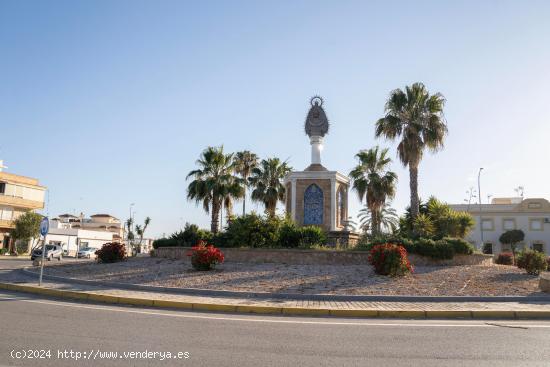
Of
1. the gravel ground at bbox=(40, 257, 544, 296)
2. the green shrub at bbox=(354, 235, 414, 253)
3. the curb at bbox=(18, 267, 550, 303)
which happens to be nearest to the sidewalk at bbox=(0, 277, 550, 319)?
the curb at bbox=(18, 267, 550, 303)

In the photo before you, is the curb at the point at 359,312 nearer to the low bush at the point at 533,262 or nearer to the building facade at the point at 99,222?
the low bush at the point at 533,262

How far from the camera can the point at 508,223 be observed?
55.2 meters

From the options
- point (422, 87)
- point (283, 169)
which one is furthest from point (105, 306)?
point (283, 169)

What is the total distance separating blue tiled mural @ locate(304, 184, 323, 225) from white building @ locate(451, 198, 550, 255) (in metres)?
34.6

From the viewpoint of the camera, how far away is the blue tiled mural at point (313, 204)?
26.4m

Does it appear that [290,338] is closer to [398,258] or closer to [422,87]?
[398,258]

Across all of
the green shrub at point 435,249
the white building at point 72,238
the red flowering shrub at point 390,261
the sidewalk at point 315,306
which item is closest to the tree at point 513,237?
the green shrub at point 435,249

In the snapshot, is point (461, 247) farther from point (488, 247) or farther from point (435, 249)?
point (488, 247)

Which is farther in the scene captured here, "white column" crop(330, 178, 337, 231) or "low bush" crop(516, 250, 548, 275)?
"white column" crop(330, 178, 337, 231)

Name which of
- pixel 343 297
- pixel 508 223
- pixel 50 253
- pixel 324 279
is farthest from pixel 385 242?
pixel 508 223

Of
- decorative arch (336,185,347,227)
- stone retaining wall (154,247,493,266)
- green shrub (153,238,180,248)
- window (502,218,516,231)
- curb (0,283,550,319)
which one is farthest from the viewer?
window (502,218,516,231)

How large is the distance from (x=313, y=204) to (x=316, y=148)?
13.3ft

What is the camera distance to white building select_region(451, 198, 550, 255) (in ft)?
177

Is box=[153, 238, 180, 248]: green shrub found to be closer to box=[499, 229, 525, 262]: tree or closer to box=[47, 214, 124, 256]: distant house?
box=[47, 214, 124, 256]: distant house
